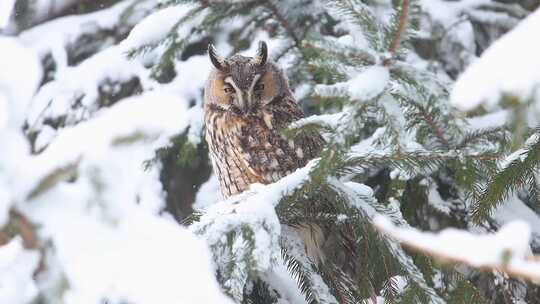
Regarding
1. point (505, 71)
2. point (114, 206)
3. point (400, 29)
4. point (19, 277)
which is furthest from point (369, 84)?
point (19, 277)

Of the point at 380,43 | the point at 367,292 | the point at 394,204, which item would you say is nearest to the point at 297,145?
the point at 394,204

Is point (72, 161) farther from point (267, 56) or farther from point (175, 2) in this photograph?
point (267, 56)

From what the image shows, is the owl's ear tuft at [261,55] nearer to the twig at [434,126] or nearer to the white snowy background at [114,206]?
the twig at [434,126]

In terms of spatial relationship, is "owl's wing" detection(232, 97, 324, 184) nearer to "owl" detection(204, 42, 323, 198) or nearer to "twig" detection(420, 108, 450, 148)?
"owl" detection(204, 42, 323, 198)

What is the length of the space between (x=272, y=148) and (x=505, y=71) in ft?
5.97

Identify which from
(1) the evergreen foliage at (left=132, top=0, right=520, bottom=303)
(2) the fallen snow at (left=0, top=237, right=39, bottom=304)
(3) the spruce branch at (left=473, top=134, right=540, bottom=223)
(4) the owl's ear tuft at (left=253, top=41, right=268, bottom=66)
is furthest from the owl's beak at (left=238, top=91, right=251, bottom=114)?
(2) the fallen snow at (left=0, top=237, right=39, bottom=304)

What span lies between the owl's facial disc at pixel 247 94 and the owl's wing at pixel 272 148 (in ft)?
0.17

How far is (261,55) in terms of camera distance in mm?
2764

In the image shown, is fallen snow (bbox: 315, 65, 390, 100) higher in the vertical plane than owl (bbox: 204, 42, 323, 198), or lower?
higher

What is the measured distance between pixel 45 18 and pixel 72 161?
2763mm

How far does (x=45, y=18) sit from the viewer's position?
3412 millimetres

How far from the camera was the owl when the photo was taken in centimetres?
261

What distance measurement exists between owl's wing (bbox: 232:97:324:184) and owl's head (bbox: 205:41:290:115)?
7 centimetres

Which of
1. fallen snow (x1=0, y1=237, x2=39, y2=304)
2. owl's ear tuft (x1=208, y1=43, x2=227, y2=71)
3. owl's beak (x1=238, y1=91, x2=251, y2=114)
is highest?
fallen snow (x1=0, y1=237, x2=39, y2=304)
